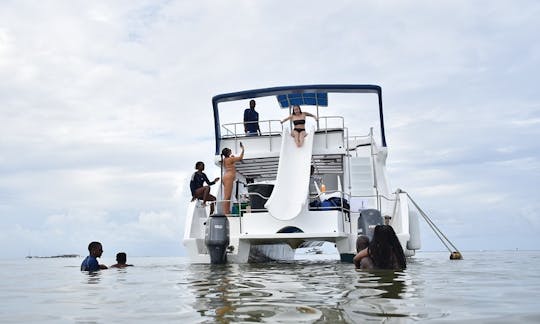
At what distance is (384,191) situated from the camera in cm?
1406

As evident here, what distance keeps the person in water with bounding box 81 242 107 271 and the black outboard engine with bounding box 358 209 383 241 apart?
5.22 m

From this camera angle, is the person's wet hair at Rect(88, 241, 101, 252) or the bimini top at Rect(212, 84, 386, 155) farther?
the bimini top at Rect(212, 84, 386, 155)

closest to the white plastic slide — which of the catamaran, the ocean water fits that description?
the catamaran

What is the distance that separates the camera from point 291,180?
40.8 ft

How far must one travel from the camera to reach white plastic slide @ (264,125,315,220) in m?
11.8

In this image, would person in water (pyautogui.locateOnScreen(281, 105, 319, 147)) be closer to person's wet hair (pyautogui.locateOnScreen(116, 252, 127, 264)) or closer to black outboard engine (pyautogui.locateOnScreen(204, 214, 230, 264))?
black outboard engine (pyautogui.locateOnScreen(204, 214, 230, 264))

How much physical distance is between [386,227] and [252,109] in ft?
27.3

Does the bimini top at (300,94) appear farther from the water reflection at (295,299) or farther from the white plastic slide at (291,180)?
the water reflection at (295,299)

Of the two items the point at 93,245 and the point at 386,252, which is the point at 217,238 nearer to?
the point at 93,245

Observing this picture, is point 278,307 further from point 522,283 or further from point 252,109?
point 252,109

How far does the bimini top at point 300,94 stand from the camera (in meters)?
14.3

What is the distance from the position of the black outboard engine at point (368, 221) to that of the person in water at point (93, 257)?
5.22 meters

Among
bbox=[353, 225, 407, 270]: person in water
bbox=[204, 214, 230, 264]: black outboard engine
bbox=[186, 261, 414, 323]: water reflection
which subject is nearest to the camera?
bbox=[186, 261, 414, 323]: water reflection

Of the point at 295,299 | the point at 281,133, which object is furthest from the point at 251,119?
the point at 295,299
